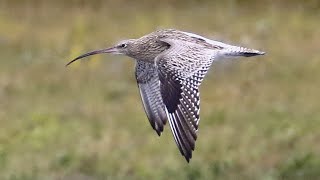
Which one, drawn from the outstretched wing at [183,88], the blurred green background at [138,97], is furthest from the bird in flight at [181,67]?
the blurred green background at [138,97]

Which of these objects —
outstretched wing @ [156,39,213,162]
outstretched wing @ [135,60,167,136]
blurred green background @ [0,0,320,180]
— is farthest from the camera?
blurred green background @ [0,0,320,180]

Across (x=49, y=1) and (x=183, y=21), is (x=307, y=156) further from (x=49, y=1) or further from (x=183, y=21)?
(x=49, y=1)

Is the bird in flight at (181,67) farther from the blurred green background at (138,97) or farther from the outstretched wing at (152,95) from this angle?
the blurred green background at (138,97)

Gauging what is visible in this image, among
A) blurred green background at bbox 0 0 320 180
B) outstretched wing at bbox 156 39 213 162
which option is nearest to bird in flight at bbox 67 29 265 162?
outstretched wing at bbox 156 39 213 162

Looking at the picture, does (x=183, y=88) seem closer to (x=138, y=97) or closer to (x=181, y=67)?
(x=181, y=67)

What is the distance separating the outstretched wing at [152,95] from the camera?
966 cm

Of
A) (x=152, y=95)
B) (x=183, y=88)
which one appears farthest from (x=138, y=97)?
(x=183, y=88)

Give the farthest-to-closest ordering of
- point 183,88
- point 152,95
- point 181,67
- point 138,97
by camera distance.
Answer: point 138,97, point 152,95, point 181,67, point 183,88

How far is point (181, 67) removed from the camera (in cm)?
870

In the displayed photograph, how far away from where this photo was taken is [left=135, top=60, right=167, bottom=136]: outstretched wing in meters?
9.66

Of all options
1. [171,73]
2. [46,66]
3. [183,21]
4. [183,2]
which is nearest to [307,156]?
[171,73]

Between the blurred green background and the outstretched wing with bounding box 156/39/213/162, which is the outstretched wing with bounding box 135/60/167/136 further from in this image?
the blurred green background

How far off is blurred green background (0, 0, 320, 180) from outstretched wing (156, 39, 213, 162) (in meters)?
2.91

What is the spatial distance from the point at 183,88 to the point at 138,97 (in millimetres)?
7122
